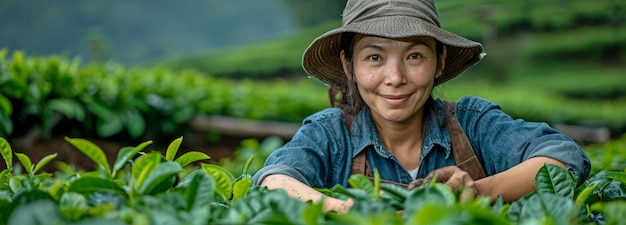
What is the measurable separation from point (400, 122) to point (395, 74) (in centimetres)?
21

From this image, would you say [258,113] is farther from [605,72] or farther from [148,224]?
[605,72]

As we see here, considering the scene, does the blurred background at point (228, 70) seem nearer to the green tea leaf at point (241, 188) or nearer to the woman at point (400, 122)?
the woman at point (400, 122)

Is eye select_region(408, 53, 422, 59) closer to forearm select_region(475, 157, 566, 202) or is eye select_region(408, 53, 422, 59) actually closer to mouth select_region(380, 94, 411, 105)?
mouth select_region(380, 94, 411, 105)

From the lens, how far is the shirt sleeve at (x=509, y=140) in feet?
5.58

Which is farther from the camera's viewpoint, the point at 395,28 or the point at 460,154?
the point at 460,154

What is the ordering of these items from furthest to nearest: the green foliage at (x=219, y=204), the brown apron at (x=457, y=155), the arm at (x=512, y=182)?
the brown apron at (x=457, y=155) → the arm at (x=512, y=182) → the green foliage at (x=219, y=204)

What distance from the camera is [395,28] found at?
5.79ft

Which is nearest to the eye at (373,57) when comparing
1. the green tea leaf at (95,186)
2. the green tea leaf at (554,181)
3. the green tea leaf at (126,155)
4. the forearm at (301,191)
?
the forearm at (301,191)

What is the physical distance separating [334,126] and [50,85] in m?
2.68

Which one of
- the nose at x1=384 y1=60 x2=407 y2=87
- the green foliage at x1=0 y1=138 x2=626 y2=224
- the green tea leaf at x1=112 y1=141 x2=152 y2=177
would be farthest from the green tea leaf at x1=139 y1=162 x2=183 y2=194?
the nose at x1=384 y1=60 x2=407 y2=87

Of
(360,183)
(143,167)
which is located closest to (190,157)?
(143,167)

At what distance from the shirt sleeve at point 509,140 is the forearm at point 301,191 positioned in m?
0.53

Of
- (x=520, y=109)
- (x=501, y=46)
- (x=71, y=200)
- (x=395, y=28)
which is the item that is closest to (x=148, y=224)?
(x=71, y=200)

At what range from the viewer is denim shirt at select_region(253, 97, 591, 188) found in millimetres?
1849
